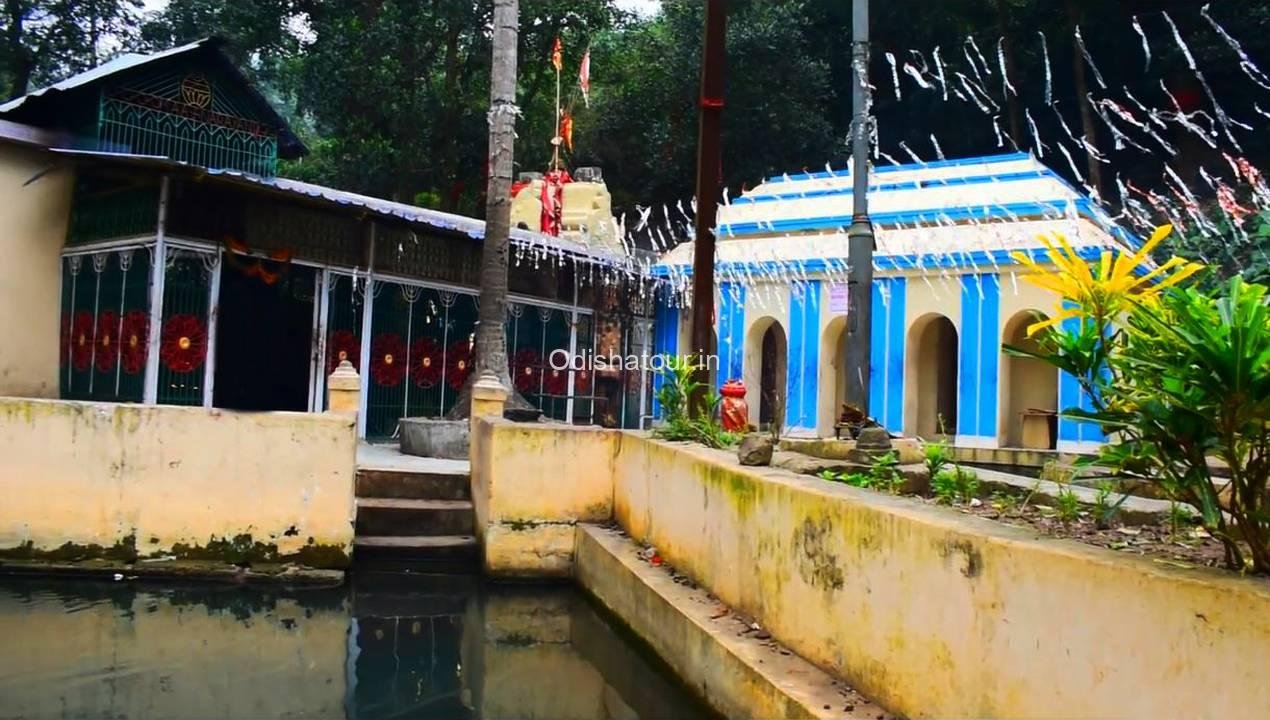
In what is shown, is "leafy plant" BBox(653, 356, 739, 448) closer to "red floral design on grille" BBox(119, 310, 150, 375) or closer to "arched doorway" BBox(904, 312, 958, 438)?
"red floral design on grille" BBox(119, 310, 150, 375)

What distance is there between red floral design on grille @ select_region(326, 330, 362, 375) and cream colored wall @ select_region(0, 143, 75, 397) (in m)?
3.73

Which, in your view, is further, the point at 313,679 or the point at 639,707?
the point at 313,679

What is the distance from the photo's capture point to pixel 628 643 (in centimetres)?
629

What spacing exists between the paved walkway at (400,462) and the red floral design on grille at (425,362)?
2328mm

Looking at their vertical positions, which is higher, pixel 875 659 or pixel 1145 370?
pixel 1145 370

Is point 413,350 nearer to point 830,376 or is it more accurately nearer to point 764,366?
Result: point 830,376

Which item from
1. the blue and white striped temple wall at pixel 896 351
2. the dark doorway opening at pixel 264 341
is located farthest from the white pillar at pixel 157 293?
the blue and white striped temple wall at pixel 896 351

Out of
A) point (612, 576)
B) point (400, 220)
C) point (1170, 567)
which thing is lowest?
point (612, 576)

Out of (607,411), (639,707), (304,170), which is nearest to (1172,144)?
(607,411)

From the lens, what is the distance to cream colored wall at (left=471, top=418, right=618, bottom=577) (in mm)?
7824

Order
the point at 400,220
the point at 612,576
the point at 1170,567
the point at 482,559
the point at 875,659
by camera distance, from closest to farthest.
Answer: the point at 1170,567 → the point at 875,659 → the point at 612,576 → the point at 482,559 → the point at 400,220

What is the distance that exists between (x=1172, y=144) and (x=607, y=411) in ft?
53.5

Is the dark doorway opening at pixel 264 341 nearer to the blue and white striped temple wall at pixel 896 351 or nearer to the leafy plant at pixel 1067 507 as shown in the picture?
the blue and white striped temple wall at pixel 896 351

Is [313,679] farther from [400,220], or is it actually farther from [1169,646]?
[400,220]
